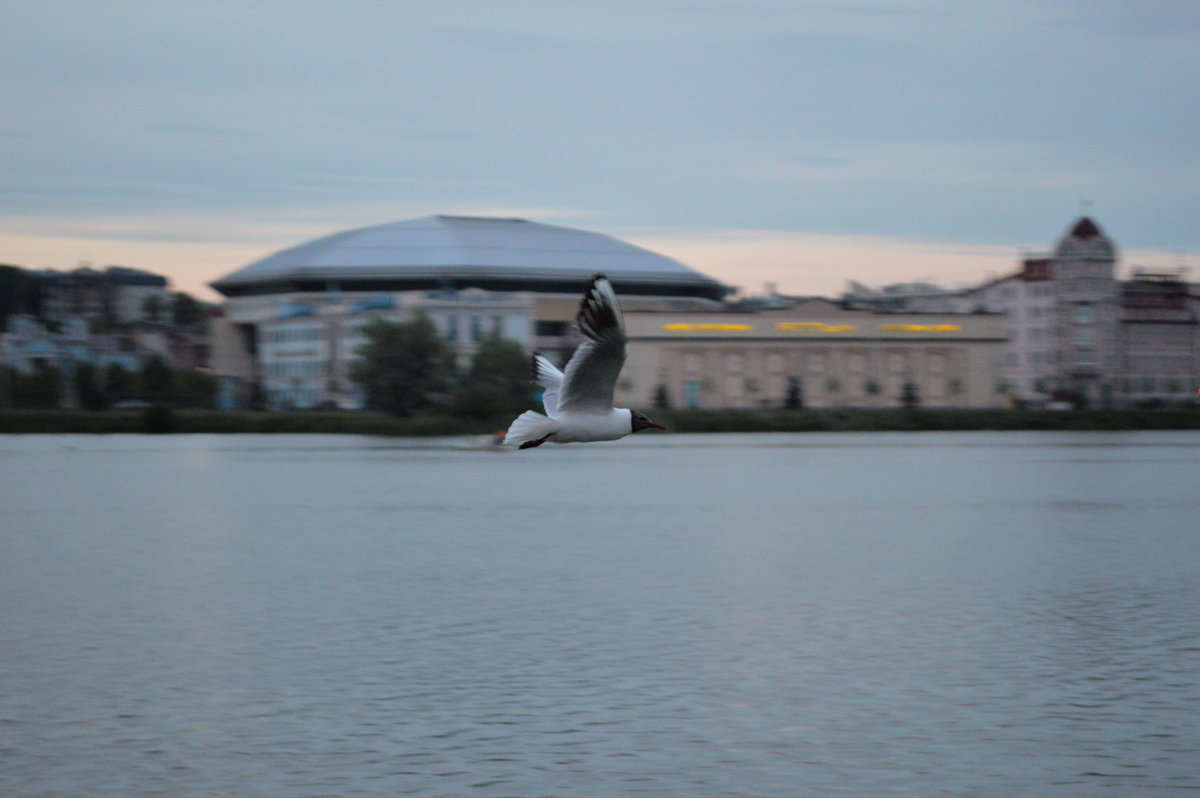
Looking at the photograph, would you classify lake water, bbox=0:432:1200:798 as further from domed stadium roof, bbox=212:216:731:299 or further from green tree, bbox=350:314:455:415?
domed stadium roof, bbox=212:216:731:299

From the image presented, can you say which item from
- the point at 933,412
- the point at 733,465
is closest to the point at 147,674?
the point at 733,465

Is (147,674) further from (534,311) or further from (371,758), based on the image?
(534,311)

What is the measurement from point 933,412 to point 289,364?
66330mm

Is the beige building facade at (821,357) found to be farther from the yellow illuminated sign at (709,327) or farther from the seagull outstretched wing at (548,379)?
the seagull outstretched wing at (548,379)

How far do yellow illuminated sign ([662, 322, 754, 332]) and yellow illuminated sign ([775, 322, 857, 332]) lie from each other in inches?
125

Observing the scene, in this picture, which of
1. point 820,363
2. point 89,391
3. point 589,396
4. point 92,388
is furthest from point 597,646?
point 820,363

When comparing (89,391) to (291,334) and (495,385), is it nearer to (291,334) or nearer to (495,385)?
(495,385)

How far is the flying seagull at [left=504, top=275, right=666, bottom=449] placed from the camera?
18859mm

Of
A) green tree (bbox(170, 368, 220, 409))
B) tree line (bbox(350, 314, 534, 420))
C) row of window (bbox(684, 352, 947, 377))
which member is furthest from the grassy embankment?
green tree (bbox(170, 368, 220, 409))

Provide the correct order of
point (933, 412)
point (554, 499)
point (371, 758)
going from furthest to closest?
point (933, 412) < point (554, 499) < point (371, 758)

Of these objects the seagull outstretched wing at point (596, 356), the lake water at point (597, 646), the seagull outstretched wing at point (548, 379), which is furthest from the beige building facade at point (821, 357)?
the seagull outstretched wing at point (596, 356)

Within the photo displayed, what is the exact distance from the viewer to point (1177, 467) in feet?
291

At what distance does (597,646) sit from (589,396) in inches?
449

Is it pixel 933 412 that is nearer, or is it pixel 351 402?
pixel 933 412
